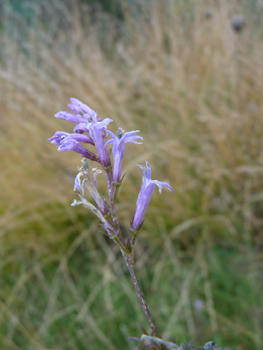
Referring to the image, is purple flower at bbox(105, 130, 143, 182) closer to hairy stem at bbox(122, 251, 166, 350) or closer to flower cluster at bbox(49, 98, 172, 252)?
flower cluster at bbox(49, 98, 172, 252)

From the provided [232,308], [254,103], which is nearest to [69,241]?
[232,308]

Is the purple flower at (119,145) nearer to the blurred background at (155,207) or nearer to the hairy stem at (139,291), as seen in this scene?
the hairy stem at (139,291)

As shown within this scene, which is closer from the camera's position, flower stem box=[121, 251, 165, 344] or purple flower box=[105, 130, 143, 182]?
flower stem box=[121, 251, 165, 344]

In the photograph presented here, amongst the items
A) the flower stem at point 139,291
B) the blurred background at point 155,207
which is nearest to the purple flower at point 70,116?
the flower stem at point 139,291

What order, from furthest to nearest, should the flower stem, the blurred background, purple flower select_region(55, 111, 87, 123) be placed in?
the blurred background < purple flower select_region(55, 111, 87, 123) < the flower stem

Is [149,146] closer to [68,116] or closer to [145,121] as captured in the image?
[145,121]

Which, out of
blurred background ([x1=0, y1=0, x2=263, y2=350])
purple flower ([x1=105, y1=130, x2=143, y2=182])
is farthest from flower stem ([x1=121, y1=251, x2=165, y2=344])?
blurred background ([x1=0, y1=0, x2=263, y2=350])

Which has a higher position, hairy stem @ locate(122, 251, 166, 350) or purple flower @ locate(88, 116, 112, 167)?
purple flower @ locate(88, 116, 112, 167)

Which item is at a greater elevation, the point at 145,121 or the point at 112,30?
the point at 112,30
